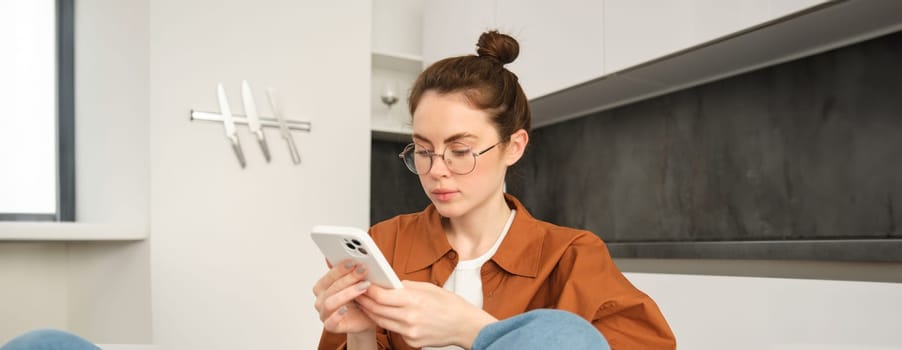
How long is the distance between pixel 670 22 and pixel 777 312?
80cm

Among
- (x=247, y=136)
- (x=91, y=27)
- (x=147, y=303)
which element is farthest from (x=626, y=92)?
(x=91, y=27)

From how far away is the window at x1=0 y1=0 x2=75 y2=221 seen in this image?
8.01ft

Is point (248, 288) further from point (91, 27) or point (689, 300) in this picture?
point (689, 300)

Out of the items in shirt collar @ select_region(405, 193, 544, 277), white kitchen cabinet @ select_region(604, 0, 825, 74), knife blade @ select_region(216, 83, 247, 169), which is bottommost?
shirt collar @ select_region(405, 193, 544, 277)

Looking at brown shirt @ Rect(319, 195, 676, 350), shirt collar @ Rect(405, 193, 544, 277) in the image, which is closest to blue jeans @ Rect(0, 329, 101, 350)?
brown shirt @ Rect(319, 195, 676, 350)

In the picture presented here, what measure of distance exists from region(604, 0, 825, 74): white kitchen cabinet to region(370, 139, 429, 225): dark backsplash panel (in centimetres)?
142

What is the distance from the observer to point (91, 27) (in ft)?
8.03

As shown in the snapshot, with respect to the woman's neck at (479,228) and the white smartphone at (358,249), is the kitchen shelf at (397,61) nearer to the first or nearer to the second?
the woman's neck at (479,228)

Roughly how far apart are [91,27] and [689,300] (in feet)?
7.71

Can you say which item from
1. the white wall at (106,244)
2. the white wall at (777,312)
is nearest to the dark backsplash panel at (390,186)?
the white wall at (106,244)

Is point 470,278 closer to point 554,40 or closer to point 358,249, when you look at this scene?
point 358,249

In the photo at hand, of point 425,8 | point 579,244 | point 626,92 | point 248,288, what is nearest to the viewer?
point 579,244

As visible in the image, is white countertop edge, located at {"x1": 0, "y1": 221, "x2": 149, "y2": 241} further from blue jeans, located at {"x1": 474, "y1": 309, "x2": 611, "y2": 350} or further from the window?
blue jeans, located at {"x1": 474, "y1": 309, "x2": 611, "y2": 350}

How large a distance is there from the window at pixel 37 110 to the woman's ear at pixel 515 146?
2109 millimetres
